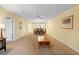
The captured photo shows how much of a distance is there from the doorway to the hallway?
0.50 feet

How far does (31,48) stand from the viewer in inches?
119

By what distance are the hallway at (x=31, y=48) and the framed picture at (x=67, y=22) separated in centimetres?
52

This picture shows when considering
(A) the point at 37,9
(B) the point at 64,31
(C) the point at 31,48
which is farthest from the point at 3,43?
(B) the point at 64,31

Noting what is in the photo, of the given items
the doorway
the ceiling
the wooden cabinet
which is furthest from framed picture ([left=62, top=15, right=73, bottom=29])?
the wooden cabinet

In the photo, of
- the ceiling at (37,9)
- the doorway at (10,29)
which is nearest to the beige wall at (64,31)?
the ceiling at (37,9)

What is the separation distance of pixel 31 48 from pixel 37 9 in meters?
1.00

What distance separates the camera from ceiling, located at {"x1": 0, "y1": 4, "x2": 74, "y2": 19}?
263cm

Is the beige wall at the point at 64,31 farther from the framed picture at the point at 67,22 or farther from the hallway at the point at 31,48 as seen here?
the hallway at the point at 31,48

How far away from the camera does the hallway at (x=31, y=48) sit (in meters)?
2.79

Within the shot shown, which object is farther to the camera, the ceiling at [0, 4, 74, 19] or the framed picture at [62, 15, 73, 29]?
the framed picture at [62, 15, 73, 29]

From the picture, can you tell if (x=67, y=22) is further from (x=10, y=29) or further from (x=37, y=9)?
(x=10, y=29)

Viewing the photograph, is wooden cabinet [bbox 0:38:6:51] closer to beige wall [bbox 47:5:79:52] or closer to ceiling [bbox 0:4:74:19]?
ceiling [bbox 0:4:74:19]
